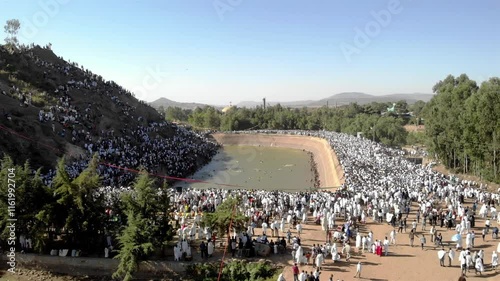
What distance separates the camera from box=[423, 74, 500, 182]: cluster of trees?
34438mm

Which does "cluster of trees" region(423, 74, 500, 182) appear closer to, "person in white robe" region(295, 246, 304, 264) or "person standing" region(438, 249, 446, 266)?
"person standing" region(438, 249, 446, 266)

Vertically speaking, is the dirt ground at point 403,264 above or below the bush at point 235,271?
above

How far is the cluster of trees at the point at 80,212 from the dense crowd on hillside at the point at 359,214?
1.93m

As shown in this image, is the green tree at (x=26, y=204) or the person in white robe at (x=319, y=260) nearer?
the person in white robe at (x=319, y=260)

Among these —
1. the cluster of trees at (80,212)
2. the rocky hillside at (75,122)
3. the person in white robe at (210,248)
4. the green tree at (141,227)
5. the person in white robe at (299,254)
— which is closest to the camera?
the green tree at (141,227)

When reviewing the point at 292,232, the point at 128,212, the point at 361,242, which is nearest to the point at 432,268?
the point at 361,242

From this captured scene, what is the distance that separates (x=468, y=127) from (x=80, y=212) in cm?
3387

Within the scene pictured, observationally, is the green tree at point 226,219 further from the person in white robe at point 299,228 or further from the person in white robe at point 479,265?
the person in white robe at point 479,265

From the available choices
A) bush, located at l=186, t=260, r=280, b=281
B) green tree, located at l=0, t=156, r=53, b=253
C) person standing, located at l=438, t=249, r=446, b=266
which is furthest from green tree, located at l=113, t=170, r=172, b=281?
person standing, located at l=438, t=249, r=446, b=266

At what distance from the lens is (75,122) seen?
4141 centimetres

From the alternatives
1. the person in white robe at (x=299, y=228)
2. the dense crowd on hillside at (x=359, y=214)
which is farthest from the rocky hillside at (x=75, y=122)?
the person in white robe at (x=299, y=228)

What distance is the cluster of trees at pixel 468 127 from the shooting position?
34438mm

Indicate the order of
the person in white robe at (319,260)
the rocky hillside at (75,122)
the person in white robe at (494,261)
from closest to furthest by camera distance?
the person in white robe at (494,261) < the person in white robe at (319,260) < the rocky hillside at (75,122)

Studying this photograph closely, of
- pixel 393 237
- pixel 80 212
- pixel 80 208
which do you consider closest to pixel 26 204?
pixel 80 212
